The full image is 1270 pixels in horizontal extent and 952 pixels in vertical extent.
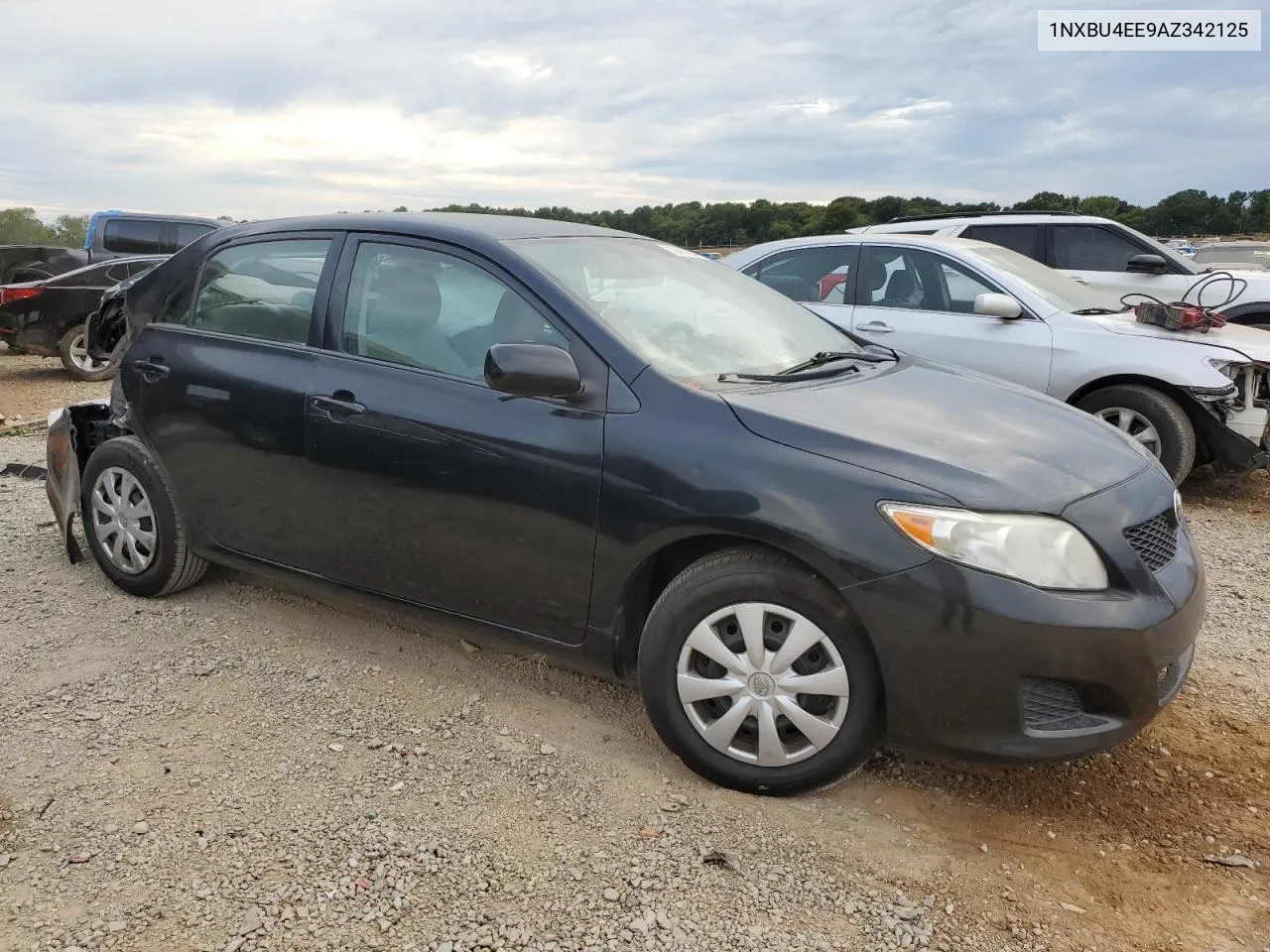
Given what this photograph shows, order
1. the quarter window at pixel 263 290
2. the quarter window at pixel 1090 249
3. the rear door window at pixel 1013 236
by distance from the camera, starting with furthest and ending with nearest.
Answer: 1. the rear door window at pixel 1013 236
2. the quarter window at pixel 1090 249
3. the quarter window at pixel 263 290

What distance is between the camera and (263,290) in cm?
385

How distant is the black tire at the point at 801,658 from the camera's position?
258 cm

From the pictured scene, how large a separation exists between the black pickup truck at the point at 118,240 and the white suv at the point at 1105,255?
1089cm

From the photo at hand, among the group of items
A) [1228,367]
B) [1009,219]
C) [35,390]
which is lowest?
[35,390]

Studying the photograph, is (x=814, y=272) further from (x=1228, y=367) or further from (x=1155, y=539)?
(x=1155, y=539)

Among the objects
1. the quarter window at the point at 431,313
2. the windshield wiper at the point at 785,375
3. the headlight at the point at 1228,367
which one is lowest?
the headlight at the point at 1228,367

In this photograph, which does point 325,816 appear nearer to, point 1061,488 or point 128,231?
point 1061,488

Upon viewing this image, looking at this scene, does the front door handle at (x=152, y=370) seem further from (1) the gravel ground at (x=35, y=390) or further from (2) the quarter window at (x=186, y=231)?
(2) the quarter window at (x=186, y=231)

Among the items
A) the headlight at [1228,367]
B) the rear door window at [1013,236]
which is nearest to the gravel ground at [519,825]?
the headlight at [1228,367]

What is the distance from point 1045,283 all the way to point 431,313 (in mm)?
5057

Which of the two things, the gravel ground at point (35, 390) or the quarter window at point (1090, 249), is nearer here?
the quarter window at point (1090, 249)

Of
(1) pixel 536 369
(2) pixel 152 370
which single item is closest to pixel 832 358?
(1) pixel 536 369

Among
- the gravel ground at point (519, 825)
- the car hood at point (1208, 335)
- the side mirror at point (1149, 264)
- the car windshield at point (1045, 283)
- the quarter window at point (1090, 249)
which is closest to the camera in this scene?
the gravel ground at point (519, 825)

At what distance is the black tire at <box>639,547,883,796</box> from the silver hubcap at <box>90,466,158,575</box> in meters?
2.50
